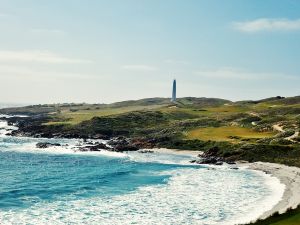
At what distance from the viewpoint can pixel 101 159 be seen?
280ft

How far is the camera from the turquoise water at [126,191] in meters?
42.1

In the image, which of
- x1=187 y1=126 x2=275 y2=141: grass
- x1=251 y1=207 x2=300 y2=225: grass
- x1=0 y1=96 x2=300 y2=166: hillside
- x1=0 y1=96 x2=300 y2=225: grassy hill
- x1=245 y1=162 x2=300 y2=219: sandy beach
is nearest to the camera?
x1=251 y1=207 x2=300 y2=225: grass

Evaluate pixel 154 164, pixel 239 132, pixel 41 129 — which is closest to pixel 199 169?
pixel 154 164

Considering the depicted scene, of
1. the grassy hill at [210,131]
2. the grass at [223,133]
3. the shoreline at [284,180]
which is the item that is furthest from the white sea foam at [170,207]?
the grass at [223,133]

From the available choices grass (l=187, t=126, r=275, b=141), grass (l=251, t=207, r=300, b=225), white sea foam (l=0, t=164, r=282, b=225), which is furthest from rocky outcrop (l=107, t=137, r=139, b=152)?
grass (l=251, t=207, r=300, b=225)

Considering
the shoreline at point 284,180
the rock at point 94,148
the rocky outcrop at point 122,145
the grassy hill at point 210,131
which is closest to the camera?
the shoreline at point 284,180

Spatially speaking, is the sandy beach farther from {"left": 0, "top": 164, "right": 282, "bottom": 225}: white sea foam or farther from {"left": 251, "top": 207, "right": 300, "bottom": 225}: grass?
{"left": 251, "top": 207, "right": 300, "bottom": 225}: grass

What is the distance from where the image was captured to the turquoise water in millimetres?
42094

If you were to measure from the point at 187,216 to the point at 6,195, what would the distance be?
1979 centimetres

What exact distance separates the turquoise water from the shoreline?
3.81 feet

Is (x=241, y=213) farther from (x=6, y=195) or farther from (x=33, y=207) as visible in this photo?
(x=6, y=195)

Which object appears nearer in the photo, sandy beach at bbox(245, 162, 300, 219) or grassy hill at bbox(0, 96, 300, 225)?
sandy beach at bbox(245, 162, 300, 219)

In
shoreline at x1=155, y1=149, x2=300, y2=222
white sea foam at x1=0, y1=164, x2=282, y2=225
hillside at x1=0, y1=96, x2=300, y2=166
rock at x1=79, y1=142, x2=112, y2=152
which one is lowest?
white sea foam at x1=0, y1=164, x2=282, y2=225

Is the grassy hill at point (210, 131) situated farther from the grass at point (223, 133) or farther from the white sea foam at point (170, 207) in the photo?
the white sea foam at point (170, 207)
